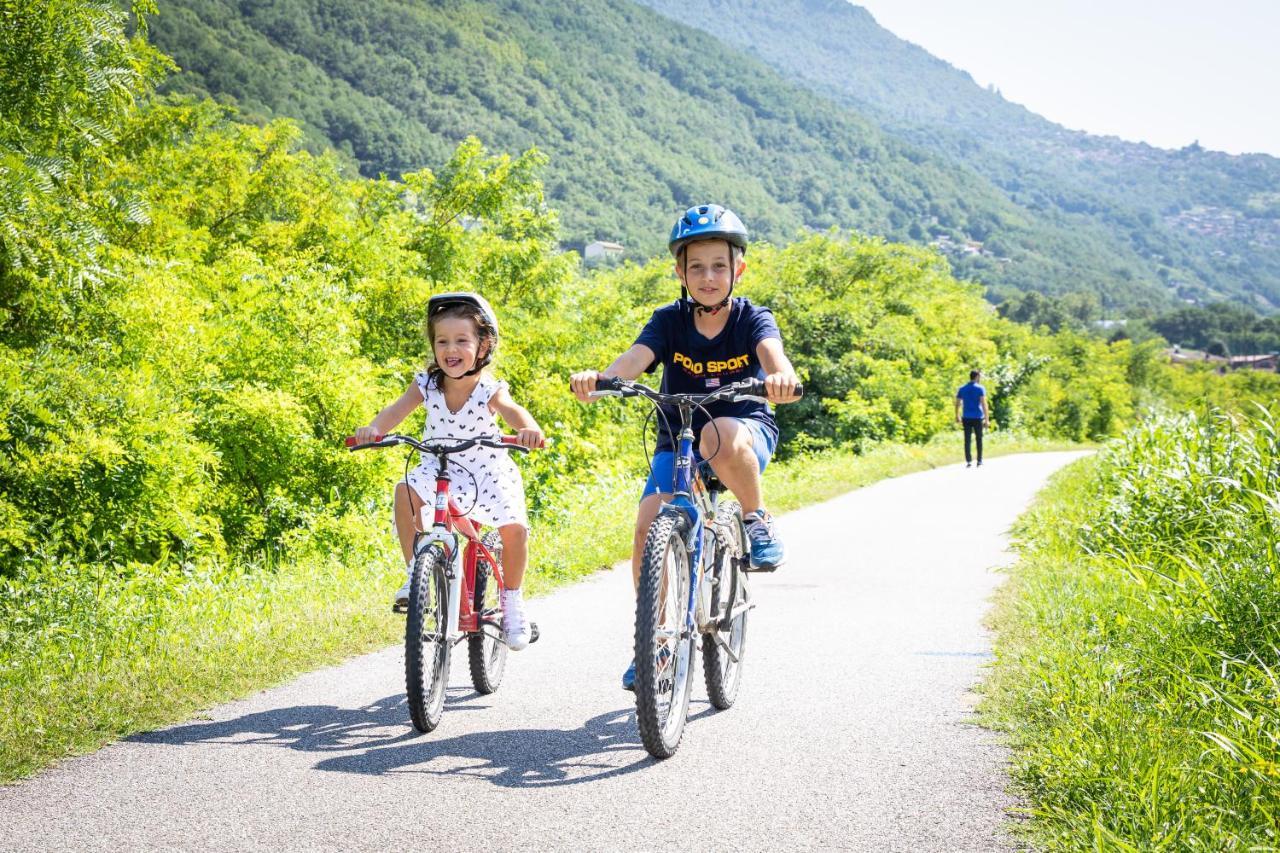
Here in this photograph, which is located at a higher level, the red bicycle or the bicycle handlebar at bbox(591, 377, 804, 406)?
the bicycle handlebar at bbox(591, 377, 804, 406)

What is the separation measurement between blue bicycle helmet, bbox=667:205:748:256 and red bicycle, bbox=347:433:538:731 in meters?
1.13

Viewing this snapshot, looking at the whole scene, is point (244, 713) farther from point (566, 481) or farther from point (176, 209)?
point (176, 209)

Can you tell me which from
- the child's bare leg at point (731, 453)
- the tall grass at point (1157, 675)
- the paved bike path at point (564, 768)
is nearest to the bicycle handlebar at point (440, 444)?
the child's bare leg at point (731, 453)

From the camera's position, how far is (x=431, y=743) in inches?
172

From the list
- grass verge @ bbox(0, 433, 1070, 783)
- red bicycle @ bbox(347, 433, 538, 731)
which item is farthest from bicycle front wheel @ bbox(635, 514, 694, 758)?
grass verge @ bbox(0, 433, 1070, 783)

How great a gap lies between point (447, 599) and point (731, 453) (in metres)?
1.36

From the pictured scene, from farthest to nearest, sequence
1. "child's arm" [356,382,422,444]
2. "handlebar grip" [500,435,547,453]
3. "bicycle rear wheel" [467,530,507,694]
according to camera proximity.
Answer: "bicycle rear wheel" [467,530,507,694] → "child's arm" [356,382,422,444] → "handlebar grip" [500,435,547,453]

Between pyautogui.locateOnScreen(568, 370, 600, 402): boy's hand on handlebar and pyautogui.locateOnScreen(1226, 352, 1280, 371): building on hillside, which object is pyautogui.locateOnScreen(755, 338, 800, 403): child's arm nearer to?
pyautogui.locateOnScreen(568, 370, 600, 402): boy's hand on handlebar

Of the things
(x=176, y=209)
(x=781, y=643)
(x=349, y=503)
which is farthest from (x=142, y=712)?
(x=176, y=209)

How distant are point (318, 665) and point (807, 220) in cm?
19780

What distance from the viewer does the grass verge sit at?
442 centimetres

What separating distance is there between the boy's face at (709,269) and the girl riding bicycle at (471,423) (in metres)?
0.97

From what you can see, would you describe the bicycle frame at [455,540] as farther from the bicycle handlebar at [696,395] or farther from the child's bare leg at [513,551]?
the bicycle handlebar at [696,395]

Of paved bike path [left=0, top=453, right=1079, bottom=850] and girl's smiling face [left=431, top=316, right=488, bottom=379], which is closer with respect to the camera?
paved bike path [left=0, top=453, right=1079, bottom=850]
